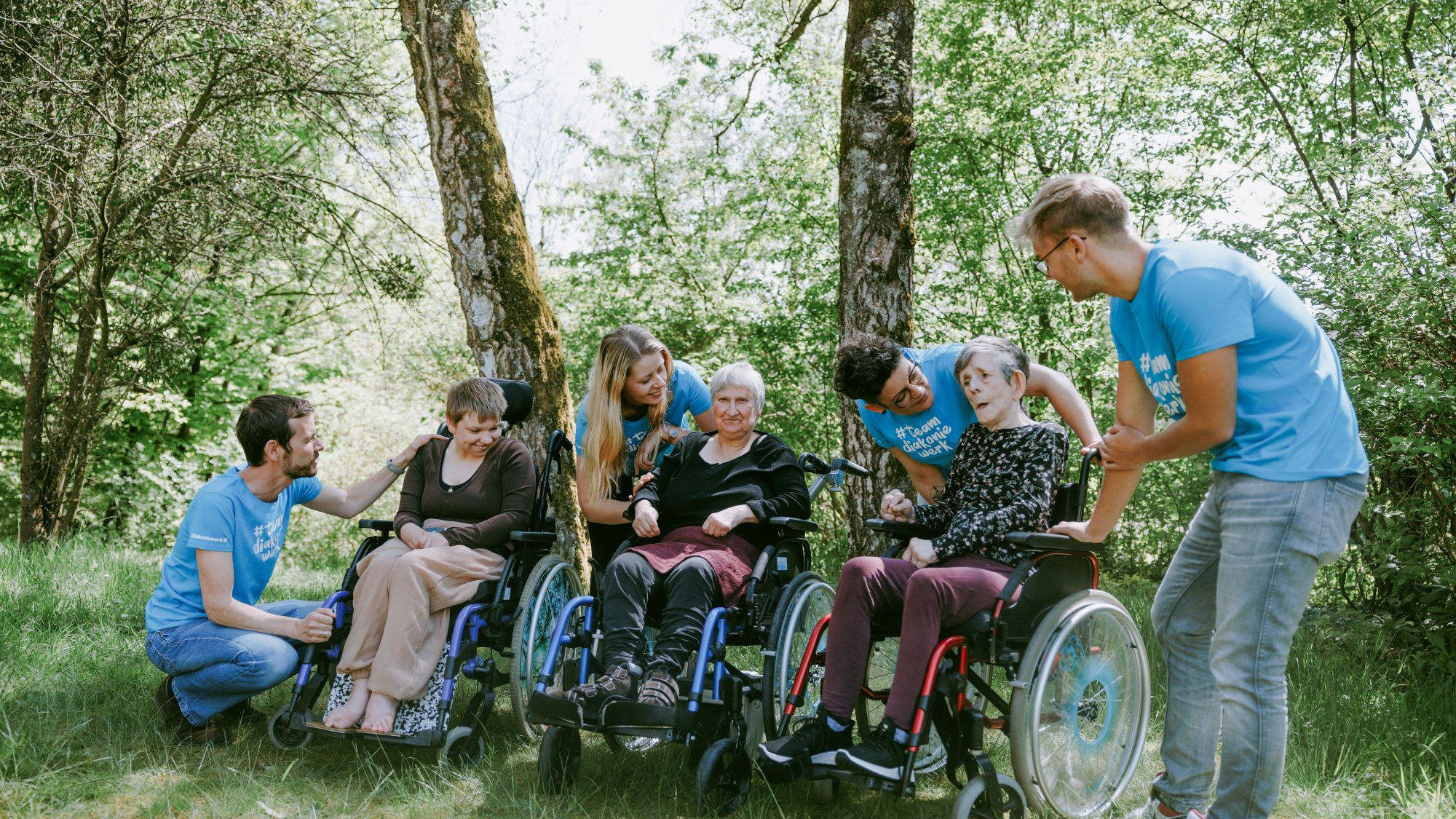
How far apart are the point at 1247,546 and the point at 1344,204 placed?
9.05 feet

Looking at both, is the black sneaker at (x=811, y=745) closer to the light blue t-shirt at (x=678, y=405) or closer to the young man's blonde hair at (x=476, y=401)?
the light blue t-shirt at (x=678, y=405)

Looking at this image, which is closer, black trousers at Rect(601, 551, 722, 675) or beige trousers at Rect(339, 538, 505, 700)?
black trousers at Rect(601, 551, 722, 675)

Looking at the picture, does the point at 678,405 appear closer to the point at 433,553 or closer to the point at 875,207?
the point at 433,553

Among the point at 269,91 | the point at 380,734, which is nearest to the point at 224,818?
the point at 380,734

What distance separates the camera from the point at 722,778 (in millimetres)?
2652

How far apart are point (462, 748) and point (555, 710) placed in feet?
2.03

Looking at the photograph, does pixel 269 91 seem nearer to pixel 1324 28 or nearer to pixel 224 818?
pixel 224 818

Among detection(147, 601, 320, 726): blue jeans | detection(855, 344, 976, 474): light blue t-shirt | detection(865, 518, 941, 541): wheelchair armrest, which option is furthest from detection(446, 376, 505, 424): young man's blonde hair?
detection(865, 518, 941, 541): wheelchair armrest

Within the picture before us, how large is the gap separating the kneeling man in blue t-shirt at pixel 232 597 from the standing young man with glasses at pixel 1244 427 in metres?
2.44

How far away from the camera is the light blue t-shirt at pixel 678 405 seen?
365 cm

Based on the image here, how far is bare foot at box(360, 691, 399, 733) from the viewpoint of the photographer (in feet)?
9.74

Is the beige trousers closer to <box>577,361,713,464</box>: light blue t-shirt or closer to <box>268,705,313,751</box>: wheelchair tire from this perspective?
<box>268,705,313,751</box>: wheelchair tire

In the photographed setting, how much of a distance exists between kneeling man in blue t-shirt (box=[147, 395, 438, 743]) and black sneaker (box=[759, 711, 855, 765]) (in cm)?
156

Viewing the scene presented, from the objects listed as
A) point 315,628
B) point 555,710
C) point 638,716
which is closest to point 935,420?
point 638,716
